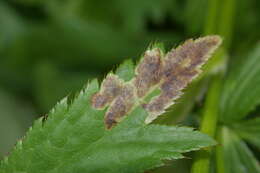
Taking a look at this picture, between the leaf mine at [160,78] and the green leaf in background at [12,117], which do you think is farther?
the green leaf in background at [12,117]

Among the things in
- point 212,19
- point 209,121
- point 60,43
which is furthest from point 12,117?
point 209,121

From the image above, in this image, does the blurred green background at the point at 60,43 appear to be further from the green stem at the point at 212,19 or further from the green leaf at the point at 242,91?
the green leaf at the point at 242,91

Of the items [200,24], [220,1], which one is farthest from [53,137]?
[200,24]

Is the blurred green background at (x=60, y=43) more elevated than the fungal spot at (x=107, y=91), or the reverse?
the blurred green background at (x=60, y=43)

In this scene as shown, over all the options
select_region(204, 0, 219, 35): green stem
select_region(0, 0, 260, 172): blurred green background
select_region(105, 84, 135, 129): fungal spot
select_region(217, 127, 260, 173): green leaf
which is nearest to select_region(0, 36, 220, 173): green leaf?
select_region(105, 84, 135, 129): fungal spot

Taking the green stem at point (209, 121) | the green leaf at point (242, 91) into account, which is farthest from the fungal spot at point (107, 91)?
the green leaf at point (242, 91)

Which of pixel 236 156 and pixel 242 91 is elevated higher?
pixel 242 91

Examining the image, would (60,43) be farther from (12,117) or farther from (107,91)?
(107,91)
